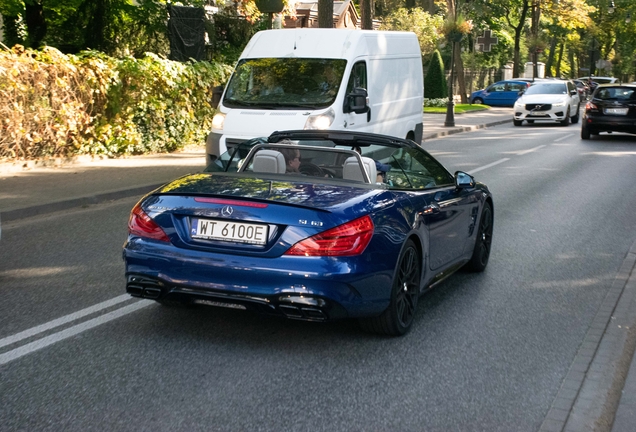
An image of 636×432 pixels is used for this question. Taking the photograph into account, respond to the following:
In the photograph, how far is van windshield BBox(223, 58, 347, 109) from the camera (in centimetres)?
1435

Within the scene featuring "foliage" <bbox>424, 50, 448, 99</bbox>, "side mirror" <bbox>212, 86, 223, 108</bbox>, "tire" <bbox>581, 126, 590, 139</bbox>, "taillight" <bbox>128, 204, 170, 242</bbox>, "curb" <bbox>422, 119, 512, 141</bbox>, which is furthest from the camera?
A: "foliage" <bbox>424, 50, 448, 99</bbox>

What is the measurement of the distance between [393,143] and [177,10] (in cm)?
1857

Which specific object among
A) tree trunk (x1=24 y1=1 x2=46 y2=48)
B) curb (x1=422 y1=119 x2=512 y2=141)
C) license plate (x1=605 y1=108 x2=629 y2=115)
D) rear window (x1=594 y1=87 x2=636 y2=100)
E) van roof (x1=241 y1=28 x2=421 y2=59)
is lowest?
curb (x1=422 y1=119 x2=512 y2=141)

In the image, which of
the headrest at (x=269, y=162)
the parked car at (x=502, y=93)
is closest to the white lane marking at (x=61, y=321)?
the headrest at (x=269, y=162)

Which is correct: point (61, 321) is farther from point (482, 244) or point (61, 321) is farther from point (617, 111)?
point (617, 111)

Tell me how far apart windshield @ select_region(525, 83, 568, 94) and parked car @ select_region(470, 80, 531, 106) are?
14895mm

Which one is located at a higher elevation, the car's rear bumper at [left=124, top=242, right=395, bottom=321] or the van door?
the van door

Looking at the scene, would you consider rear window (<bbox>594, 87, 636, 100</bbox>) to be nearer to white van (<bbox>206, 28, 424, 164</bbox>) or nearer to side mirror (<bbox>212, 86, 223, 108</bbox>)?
white van (<bbox>206, 28, 424, 164</bbox>)

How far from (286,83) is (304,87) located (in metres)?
0.30

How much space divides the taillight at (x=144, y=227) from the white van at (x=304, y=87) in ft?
25.4

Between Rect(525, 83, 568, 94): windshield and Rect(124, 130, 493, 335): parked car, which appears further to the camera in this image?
Rect(525, 83, 568, 94): windshield

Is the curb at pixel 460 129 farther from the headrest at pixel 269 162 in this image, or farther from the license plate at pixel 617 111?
the headrest at pixel 269 162

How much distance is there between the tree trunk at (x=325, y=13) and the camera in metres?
24.3

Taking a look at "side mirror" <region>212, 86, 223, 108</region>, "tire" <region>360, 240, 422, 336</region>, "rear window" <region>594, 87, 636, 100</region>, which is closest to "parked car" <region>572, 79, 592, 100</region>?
"rear window" <region>594, 87, 636, 100</region>
